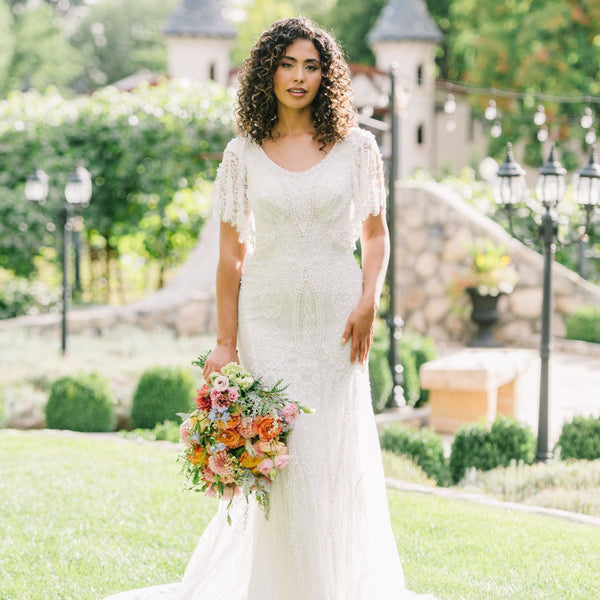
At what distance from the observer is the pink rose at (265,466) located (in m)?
3.20

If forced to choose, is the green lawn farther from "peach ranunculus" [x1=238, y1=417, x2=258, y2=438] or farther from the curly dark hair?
the curly dark hair

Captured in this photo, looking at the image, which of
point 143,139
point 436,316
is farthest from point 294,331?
point 143,139

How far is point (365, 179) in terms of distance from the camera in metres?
3.37

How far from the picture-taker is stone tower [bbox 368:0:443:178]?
109ft

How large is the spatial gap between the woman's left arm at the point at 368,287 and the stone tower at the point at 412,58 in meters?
29.8

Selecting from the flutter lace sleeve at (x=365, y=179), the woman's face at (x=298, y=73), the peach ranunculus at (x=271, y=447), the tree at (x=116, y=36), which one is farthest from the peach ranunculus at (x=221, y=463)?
the tree at (x=116, y=36)

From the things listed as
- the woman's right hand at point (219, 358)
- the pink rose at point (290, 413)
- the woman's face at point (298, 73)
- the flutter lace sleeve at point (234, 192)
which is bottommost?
the pink rose at point (290, 413)

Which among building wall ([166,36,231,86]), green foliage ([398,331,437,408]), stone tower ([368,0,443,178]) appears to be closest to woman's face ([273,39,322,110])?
green foliage ([398,331,437,408])

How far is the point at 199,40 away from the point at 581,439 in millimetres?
26562

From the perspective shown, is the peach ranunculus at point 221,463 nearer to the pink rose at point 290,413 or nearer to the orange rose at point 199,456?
the orange rose at point 199,456

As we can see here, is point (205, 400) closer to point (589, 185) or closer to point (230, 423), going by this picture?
point (230, 423)

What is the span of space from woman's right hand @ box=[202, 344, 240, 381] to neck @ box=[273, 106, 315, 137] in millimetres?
733

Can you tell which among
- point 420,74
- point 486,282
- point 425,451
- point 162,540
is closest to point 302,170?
point 162,540

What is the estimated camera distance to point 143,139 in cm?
1521
